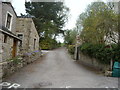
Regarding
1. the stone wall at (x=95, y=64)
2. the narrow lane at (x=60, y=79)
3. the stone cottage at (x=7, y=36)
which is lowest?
the narrow lane at (x=60, y=79)

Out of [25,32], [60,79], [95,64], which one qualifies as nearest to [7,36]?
[25,32]

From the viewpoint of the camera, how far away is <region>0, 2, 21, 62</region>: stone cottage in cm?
776

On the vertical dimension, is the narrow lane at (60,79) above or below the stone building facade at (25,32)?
below

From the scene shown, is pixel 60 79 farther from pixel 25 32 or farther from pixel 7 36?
pixel 25 32

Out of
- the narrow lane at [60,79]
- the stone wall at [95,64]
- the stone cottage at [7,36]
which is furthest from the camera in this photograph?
the stone wall at [95,64]

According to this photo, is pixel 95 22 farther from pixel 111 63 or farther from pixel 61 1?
pixel 61 1

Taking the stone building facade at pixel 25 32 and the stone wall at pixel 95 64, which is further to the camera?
the stone building facade at pixel 25 32

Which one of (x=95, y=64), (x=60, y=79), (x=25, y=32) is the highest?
(x=25, y=32)

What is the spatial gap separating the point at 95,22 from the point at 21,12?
56.3 ft

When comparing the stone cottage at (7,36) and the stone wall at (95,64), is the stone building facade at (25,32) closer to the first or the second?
the stone cottage at (7,36)

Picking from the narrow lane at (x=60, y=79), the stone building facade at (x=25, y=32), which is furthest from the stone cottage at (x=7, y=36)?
the narrow lane at (x=60, y=79)

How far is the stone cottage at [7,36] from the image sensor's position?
25.5 ft

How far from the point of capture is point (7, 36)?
859 centimetres

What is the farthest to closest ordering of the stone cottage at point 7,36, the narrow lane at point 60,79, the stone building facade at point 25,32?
1. the stone building facade at point 25,32
2. the stone cottage at point 7,36
3. the narrow lane at point 60,79
